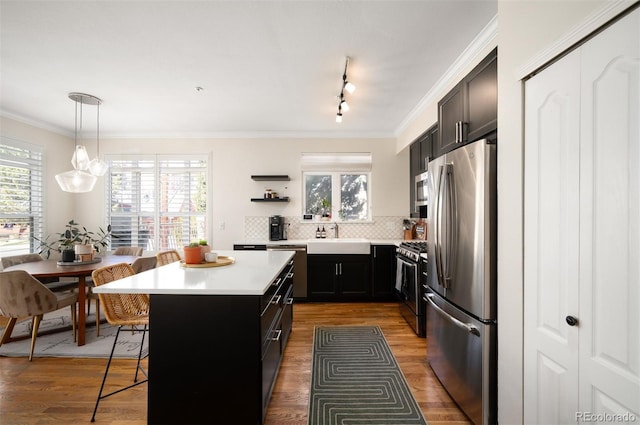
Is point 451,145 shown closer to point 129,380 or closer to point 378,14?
point 378,14

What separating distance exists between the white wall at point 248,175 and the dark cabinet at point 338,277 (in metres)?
0.99

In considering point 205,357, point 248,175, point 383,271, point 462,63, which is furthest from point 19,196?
point 462,63

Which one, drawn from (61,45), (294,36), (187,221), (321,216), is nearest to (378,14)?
(294,36)

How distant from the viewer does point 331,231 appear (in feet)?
15.9

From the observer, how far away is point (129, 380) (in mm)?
2238

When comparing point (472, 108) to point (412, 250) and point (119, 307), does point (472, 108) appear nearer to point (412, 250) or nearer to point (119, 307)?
point (412, 250)

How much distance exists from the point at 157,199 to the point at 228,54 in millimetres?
3308

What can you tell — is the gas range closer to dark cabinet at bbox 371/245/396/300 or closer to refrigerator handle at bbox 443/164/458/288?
dark cabinet at bbox 371/245/396/300

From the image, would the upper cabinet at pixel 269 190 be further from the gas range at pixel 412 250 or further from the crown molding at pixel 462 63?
the crown molding at pixel 462 63

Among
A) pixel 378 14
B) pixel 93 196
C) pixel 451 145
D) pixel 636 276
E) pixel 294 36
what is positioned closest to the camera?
pixel 636 276

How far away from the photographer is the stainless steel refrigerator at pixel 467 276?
165cm

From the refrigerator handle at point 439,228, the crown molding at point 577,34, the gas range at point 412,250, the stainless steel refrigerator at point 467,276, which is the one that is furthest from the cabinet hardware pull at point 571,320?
the gas range at point 412,250

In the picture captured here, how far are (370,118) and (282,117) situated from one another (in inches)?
51.1

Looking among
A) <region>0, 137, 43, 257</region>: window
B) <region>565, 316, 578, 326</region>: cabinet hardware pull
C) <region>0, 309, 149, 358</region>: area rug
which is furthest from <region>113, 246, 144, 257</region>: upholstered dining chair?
<region>565, 316, 578, 326</region>: cabinet hardware pull
